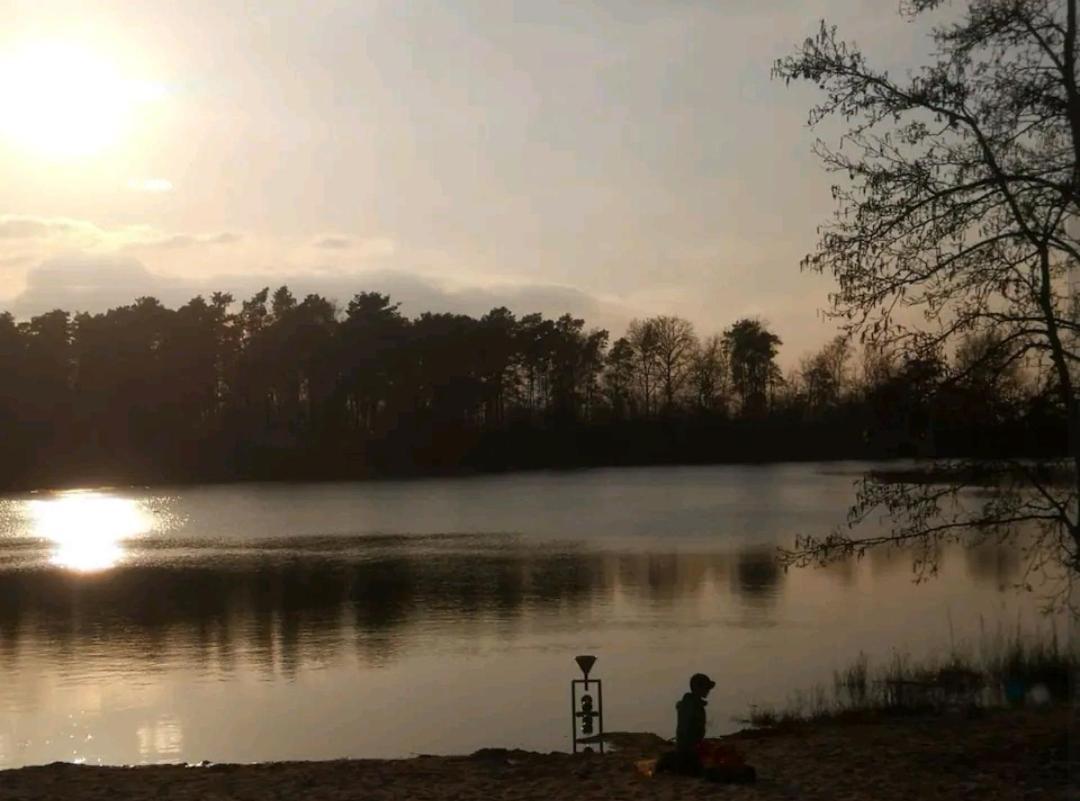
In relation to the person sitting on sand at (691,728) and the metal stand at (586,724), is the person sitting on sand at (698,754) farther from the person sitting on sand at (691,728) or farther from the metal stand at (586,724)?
the metal stand at (586,724)

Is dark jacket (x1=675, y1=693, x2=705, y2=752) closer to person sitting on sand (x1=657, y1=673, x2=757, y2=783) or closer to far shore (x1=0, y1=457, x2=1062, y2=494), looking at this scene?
person sitting on sand (x1=657, y1=673, x2=757, y2=783)

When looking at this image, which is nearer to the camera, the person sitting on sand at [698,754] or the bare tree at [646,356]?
the person sitting on sand at [698,754]

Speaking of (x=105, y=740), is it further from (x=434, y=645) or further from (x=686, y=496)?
(x=686, y=496)

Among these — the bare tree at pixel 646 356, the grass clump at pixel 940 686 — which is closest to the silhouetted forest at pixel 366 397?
the bare tree at pixel 646 356

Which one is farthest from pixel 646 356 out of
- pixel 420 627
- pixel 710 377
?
pixel 420 627

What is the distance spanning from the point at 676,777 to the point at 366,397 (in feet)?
347

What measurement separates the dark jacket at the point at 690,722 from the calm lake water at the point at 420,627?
4486mm

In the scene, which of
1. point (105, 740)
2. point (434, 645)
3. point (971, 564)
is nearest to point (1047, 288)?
point (105, 740)

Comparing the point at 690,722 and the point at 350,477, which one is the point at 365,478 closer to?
the point at 350,477

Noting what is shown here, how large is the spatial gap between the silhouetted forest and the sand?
288 feet

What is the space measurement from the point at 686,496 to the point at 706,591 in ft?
137

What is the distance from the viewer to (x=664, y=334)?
128750 mm

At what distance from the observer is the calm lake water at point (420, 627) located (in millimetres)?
17578

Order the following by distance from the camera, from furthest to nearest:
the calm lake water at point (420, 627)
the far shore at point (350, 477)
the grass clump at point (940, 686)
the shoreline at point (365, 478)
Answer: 1. the far shore at point (350, 477)
2. the shoreline at point (365, 478)
3. the calm lake water at point (420, 627)
4. the grass clump at point (940, 686)
